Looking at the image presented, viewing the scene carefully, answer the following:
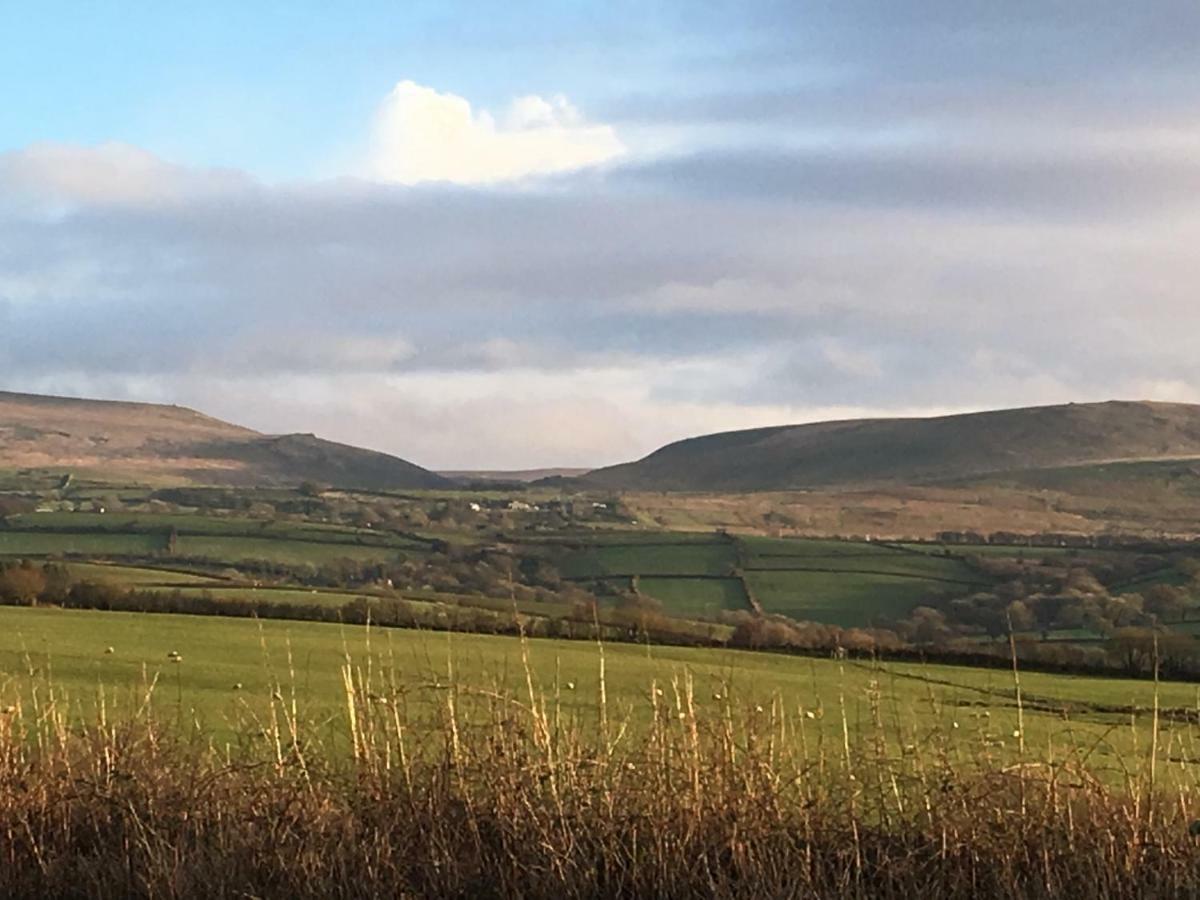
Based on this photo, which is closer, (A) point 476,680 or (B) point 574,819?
(B) point 574,819

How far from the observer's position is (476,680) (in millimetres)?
19391

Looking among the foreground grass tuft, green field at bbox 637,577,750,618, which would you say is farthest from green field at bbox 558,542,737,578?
the foreground grass tuft

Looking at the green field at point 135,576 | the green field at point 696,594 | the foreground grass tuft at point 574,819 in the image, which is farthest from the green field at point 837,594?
the foreground grass tuft at point 574,819

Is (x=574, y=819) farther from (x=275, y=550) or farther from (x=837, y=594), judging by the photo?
(x=275, y=550)

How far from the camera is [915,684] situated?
29156 mm

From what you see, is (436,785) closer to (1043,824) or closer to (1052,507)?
(1043,824)

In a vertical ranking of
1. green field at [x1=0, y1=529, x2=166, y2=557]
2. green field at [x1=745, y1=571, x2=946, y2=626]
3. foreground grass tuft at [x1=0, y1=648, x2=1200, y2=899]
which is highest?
green field at [x1=0, y1=529, x2=166, y2=557]

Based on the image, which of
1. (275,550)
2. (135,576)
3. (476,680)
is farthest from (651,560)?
(476,680)

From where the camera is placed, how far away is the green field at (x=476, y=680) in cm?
1484

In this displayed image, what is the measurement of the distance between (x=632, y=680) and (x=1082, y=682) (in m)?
13.8

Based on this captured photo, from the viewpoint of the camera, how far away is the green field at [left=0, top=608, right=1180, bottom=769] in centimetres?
1484

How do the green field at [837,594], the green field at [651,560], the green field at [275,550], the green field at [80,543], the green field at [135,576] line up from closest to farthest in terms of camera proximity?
the green field at [135,576]
the green field at [837,594]
the green field at [80,543]
the green field at [275,550]
the green field at [651,560]

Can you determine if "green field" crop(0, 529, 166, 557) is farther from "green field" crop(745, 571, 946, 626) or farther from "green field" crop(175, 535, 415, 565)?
"green field" crop(745, 571, 946, 626)

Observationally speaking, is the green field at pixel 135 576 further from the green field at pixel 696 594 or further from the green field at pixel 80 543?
the green field at pixel 696 594
